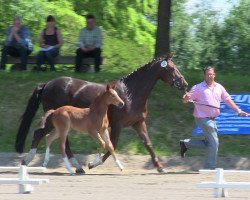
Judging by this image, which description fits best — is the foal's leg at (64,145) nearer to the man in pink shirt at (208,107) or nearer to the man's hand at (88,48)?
the man in pink shirt at (208,107)

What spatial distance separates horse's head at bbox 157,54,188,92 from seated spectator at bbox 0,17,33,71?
5.73 metres

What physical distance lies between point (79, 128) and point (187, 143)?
1.99 m

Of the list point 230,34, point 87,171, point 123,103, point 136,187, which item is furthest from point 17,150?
point 230,34

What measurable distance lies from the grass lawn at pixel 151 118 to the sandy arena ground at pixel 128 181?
0.49 metres

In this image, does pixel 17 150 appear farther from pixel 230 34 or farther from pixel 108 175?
pixel 230 34

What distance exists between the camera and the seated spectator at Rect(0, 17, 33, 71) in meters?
22.0

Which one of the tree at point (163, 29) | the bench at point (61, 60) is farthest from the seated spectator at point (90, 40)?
the tree at point (163, 29)

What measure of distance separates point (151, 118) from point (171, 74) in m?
3.25

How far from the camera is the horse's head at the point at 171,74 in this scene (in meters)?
17.1

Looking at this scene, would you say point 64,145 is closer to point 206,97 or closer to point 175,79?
point 175,79

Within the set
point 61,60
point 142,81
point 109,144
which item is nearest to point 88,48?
point 61,60

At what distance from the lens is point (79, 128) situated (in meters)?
16.5

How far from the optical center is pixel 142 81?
17406 millimetres

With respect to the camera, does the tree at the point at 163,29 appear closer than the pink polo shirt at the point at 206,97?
No
